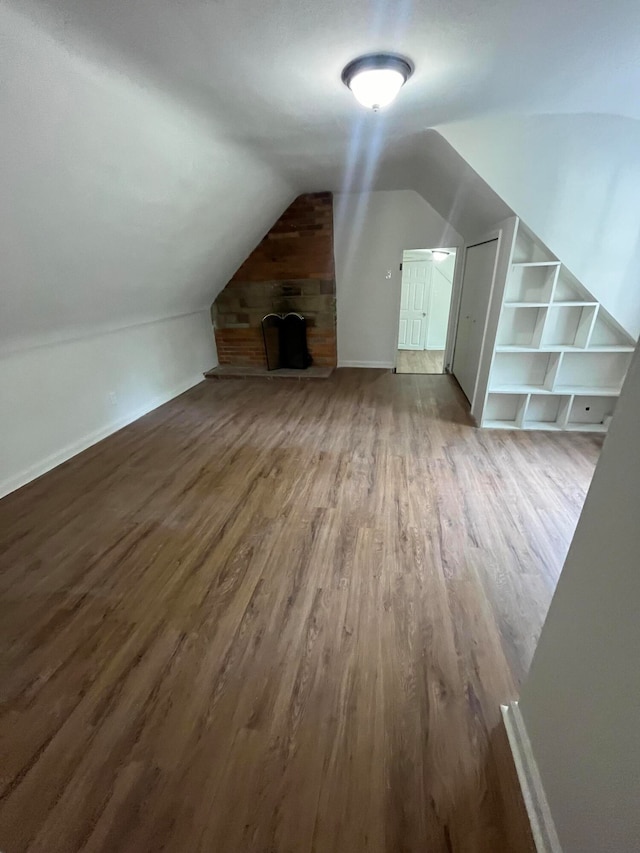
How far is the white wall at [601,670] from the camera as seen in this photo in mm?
708

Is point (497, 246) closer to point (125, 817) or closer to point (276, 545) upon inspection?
point (276, 545)

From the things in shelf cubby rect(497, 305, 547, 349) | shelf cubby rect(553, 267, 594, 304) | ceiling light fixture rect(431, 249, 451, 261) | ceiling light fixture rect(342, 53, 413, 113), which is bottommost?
shelf cubby rect(497, 305, 547, 349)

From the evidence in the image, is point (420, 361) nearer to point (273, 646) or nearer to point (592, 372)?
point (592, 372)

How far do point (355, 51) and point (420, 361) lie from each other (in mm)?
4752

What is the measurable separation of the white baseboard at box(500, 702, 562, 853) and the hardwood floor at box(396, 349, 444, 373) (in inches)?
181

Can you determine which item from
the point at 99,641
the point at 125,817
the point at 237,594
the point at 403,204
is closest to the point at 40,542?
the point at 99,641

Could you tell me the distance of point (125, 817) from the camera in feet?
3.34

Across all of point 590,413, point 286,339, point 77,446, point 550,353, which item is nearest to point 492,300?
point 550,353

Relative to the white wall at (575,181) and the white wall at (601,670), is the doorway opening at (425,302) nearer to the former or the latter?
the white wall at (575,181)

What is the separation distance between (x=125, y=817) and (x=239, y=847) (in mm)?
333

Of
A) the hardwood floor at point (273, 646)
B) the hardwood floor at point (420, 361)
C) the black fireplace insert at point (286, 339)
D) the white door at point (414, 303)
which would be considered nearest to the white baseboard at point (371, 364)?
the hardwood floor at point (420, 361)

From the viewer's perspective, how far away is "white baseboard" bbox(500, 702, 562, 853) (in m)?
0.92

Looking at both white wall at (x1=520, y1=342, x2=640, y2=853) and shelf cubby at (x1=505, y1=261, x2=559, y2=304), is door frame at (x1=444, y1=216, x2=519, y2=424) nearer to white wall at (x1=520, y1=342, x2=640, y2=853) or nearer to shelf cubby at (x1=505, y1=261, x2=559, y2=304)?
shelf cubby at (x1=505, y1=261, x2=559, y2=304)

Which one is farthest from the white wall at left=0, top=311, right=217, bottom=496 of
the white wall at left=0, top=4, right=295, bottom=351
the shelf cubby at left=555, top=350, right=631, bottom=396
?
the shelf cubby at left=555, top=350, right=631, bottom=396
